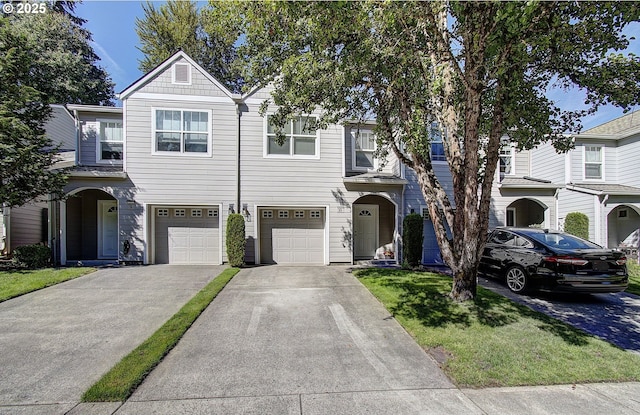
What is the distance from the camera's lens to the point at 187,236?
36.1 ft

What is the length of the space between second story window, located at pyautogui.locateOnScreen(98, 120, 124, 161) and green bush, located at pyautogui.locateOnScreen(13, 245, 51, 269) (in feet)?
12.2

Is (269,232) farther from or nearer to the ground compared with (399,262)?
farther from the ground

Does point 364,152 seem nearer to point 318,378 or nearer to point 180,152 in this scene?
point 180,152

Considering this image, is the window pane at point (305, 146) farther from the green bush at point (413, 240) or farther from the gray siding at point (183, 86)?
the green bush at point (413, 240)

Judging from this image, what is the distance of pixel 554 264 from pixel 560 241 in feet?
3.38

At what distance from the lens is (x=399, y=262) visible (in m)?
11.4

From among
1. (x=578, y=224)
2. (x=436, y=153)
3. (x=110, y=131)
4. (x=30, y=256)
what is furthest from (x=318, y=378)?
(x=578, y=224)

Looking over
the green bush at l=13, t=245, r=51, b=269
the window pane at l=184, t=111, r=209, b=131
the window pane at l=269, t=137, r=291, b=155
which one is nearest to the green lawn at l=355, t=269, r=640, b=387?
the window pane at l=269, t=137, r=291, b=155

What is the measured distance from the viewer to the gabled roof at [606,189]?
12609mm

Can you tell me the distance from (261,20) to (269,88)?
591 centimetres

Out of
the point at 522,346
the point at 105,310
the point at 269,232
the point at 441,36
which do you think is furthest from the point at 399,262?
the point at 105,310

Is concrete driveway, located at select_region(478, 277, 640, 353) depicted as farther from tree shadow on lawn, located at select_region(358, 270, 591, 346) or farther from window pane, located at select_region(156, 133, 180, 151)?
window pane, located at select_region(156, 133, 180, 151)

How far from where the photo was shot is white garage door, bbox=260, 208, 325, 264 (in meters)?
11.4

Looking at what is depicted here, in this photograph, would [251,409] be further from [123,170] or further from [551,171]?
[551,171]
